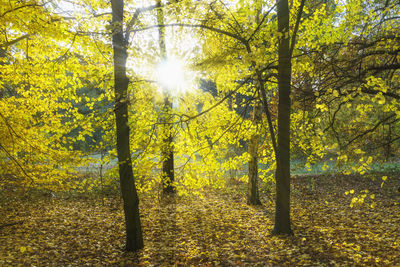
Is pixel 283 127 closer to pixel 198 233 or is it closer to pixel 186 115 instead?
pixel 186 115

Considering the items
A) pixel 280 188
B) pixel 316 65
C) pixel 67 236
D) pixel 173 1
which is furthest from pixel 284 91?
pixel 67 236

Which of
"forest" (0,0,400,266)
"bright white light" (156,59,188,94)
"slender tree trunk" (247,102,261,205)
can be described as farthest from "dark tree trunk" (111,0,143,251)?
"slender tree trunk" (247,102,261,205)

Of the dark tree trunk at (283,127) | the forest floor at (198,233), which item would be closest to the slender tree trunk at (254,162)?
the forest floor at (198,233)

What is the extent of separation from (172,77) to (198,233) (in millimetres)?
4159

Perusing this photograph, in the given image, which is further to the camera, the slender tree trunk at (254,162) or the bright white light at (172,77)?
the slender tree trunk at (254,162)

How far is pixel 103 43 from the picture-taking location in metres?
5.66

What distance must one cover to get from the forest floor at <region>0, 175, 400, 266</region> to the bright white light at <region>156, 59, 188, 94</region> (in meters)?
3.87

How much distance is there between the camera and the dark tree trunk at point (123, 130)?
530 cm

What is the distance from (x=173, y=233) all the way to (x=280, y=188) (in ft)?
10.2

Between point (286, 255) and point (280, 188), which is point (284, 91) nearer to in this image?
point (280, 188)

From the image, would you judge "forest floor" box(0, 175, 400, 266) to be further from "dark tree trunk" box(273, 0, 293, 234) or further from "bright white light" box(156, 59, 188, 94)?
"bright white light" box(156, 59, 188, 94)

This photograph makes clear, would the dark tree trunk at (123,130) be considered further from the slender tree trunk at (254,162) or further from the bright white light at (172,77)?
the slender tree trunk at (254,162)

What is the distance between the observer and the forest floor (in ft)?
16.7

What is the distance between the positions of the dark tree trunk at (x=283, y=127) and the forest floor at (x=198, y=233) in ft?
1.64
